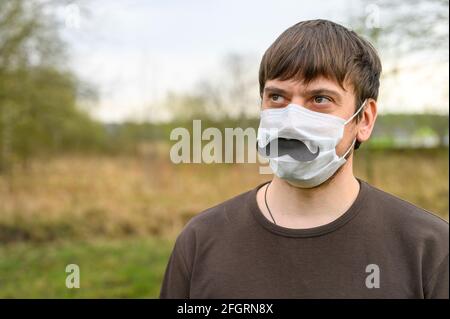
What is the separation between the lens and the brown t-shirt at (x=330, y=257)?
1986 millimetres

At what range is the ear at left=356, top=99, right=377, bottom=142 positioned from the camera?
2387 millimetres

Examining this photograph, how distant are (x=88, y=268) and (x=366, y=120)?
7292 mm

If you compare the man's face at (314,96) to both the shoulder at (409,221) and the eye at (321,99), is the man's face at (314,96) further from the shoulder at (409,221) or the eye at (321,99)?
the shoulder at (409,221)

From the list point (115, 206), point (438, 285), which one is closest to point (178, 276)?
point (438, 285)

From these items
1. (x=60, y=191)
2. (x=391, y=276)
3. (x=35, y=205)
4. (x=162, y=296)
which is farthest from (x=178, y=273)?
(x=60, y=191)

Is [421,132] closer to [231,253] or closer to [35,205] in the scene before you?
[35,205]

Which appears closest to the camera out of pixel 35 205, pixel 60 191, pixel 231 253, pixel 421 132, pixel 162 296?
pixel 231 253

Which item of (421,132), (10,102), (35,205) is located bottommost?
(35,205)

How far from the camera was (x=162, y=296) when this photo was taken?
227 centimetres

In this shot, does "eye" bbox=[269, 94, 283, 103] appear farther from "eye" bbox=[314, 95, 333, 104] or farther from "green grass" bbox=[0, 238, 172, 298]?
"green grass" bbox=[0, 238, 172, 298]

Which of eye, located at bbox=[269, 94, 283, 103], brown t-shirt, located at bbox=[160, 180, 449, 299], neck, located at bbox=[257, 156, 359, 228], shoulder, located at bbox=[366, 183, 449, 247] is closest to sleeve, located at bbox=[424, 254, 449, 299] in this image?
brown t-shirt, located at bbox=[160, 180, 449, 299]

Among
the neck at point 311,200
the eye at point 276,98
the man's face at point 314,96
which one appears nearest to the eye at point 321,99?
the man's face at point 314,96

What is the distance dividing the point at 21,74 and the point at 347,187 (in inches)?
388

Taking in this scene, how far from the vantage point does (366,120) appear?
2.41 meters
